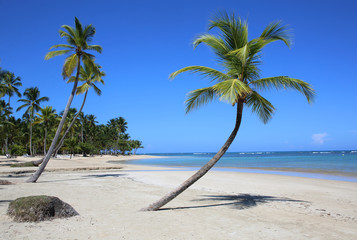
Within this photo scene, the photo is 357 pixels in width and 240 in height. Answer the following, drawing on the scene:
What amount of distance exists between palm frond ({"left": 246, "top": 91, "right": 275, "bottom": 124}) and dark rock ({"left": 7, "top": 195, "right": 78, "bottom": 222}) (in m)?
5.69

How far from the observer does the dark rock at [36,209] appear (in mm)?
5109

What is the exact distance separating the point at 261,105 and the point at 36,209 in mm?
6383

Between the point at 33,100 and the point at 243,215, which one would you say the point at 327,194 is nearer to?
the point at 243,215

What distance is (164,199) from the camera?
21.3 feet

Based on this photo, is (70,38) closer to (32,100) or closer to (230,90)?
(230,90)

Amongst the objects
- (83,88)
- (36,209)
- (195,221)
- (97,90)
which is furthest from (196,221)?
(83,88)

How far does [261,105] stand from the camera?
753 cm

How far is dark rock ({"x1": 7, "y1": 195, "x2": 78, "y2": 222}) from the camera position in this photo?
5.11m

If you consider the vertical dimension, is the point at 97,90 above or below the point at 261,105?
above

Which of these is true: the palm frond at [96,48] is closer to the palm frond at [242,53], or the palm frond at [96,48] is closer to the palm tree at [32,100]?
the palm frond at [242,53]

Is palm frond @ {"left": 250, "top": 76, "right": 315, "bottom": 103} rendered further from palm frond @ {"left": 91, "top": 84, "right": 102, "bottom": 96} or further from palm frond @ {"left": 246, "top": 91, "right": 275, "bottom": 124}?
palm frond @ {"left": 91, "top": 84, "right": 102, "bottom": 96}

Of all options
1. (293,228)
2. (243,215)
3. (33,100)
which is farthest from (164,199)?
(33,100)

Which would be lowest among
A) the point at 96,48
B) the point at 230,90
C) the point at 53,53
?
the point at 230,90

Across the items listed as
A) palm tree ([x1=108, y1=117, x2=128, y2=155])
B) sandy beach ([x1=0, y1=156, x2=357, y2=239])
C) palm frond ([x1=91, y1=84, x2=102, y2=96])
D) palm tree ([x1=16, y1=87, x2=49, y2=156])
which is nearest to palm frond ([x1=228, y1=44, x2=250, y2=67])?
sandy beach ([x1=0, y1=156, x2=357, y2=239])
